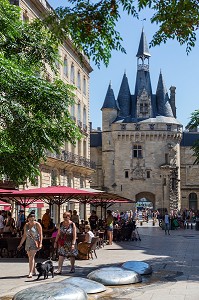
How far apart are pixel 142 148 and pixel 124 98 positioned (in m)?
8.23

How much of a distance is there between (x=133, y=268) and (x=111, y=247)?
921cm

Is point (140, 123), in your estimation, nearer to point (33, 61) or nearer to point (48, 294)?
point (33, 61)

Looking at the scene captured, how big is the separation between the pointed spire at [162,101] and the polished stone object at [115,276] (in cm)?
5916

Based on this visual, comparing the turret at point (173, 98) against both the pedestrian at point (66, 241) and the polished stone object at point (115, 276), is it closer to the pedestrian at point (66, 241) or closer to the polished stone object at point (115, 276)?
the pedestrian at point (66, 241)

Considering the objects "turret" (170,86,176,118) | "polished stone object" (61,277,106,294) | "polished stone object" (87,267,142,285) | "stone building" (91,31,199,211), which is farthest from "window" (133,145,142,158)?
"polished stone object" (61,277,106,294)

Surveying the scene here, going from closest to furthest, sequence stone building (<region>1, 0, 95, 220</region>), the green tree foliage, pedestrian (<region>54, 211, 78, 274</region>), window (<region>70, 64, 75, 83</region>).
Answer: pedestrian (<region>54, 211, 78, 274</region>), the green tree foliage, stone building (<region>1, 0, 95, 220</region>), window (<region>70, 64, 75, 83</region>)

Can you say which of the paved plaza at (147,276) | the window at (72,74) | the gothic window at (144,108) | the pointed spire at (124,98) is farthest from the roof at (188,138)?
the paved plaza at (147,276)

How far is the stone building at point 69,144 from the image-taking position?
34031 mm

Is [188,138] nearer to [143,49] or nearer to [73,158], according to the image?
[143,49]

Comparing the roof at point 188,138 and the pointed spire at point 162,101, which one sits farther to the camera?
the roof at point 188,138

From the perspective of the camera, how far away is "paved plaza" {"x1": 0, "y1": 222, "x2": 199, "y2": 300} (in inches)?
440

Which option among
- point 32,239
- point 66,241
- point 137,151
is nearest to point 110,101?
point 137,151

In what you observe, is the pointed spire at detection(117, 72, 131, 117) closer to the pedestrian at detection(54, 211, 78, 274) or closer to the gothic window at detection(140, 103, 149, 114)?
the gothic window at detection(140, 103, 149, 114)

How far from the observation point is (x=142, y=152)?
227ft
